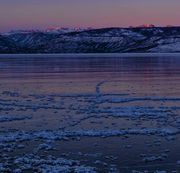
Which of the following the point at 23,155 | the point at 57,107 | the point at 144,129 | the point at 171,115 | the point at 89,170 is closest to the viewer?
the point at 89,170

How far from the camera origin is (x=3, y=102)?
95.0 ft

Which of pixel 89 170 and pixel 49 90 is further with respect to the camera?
pixel 49 90

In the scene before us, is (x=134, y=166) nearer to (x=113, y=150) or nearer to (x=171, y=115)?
(x=113, y=150)

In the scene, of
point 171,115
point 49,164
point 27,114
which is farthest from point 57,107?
point 49,164

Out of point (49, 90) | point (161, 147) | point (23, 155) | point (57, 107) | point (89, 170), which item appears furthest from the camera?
point (49, 90)

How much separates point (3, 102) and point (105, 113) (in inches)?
306

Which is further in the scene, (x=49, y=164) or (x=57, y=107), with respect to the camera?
(x=57, y=107)

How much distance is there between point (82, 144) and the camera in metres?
17.0

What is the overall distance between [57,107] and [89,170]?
1281 cm

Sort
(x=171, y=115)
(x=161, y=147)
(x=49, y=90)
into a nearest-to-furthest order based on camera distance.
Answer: (x=161, y=147) → (x=171, y=115) → (x=49, y=90)

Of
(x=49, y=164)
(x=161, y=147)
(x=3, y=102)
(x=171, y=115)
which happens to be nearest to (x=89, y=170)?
(x=49, y=164)

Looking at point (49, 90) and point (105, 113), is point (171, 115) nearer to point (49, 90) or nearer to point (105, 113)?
point (105, 113)

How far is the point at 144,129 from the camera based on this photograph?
19406 mm

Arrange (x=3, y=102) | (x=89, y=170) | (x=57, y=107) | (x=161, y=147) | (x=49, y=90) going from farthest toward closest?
(x=49, y=90)
(x=3, y=102)
(x=57, y=107)
(x=161, y=147)
(x=89, y=170)
